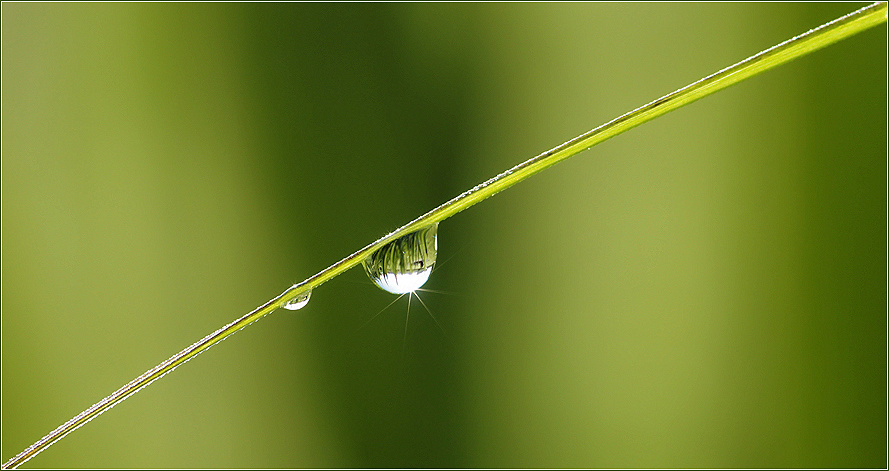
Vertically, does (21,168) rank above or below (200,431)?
above

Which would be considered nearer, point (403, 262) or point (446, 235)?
point (403, 262)

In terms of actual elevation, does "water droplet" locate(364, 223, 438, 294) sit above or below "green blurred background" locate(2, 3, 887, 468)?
below

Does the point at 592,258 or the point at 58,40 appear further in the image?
the point at 592,258

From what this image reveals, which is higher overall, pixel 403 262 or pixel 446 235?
pixel 446 235

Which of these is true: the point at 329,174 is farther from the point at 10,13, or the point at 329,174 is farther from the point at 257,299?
the point at 10,13

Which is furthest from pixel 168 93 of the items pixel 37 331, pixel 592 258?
pixel 592 258
